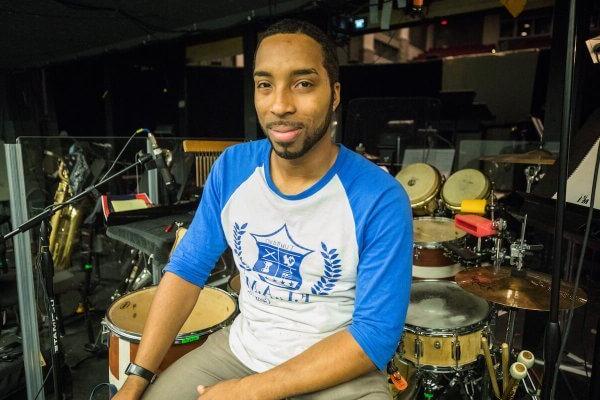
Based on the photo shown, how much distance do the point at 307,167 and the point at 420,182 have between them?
10.8 ft

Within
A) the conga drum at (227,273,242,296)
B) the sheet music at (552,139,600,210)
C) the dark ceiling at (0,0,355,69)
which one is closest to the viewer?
the sheet music at (552,139,600,210)

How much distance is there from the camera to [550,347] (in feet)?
3.54

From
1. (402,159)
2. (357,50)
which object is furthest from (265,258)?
(357,50)

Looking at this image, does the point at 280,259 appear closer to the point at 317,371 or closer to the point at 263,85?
the point at 317,371

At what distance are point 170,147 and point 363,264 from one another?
2.54 m

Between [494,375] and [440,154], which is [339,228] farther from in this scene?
[440,154]

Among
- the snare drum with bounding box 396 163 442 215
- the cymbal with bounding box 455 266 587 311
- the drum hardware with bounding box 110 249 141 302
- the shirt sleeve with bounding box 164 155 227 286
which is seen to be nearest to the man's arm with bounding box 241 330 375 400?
the shirt sleeve with bounding box 164 155 227 286

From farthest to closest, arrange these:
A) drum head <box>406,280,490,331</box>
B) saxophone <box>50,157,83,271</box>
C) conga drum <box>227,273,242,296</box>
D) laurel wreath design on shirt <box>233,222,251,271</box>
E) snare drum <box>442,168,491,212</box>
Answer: snare drum <box>442,168,491,212</box>
saxophone <box>50,157,83,271</box>
conga drum <box>227,273,242,296</box>
drum head <box>406,280,490,331</box>
laurel wreath design on shirt <box>233,222,251,271</box>

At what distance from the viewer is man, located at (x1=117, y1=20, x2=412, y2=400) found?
120 centimetres

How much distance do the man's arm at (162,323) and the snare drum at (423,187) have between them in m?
3.10

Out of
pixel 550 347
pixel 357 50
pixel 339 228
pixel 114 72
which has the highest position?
pixel 357 50

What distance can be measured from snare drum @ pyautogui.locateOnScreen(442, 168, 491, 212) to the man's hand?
3.45 metres

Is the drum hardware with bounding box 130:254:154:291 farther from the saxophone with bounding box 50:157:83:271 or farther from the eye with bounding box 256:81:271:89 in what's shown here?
the eye with bounding box 256:81:271:89

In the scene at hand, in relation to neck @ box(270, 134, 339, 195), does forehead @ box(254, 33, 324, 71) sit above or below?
above
